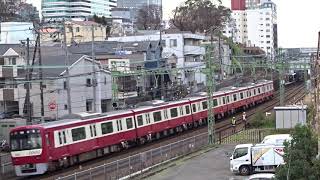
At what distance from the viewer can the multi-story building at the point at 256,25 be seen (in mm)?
134750

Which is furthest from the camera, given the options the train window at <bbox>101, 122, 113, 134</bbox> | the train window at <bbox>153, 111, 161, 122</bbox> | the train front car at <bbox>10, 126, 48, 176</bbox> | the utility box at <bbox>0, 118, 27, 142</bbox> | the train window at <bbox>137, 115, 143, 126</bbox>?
the utility box at <bbox>0, 118, 27, 142</bbox>

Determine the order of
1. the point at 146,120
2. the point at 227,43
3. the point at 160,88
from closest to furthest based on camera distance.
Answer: the point at 146,120 < the point at 160,88 < the point at 227,43

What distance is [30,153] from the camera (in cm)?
2342

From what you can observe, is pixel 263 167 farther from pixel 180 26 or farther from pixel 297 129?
pixel 180 26

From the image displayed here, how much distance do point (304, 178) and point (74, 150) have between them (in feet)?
47.2

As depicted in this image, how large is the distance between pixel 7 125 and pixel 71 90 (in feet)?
29.8

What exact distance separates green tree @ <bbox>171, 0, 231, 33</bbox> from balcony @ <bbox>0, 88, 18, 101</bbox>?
47024mm

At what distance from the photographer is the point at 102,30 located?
80062 millimetres

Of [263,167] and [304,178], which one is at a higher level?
[304,178]

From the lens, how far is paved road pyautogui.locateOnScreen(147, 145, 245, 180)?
2103 centimetres

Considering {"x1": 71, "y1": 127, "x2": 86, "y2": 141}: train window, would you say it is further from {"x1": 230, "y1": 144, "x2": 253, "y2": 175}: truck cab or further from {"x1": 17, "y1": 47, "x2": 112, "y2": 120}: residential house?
{"x1": 17, "y1": 47, "x2": 112, "y2": 120}: residential house

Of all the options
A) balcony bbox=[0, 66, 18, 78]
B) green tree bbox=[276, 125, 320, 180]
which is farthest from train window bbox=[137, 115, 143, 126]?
green tree bbox=[276, 125, 320, 180]

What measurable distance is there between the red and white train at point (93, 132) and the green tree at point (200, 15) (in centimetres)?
4660

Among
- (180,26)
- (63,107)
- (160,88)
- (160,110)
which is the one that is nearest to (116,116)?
(160,110)
